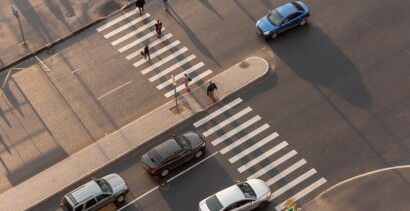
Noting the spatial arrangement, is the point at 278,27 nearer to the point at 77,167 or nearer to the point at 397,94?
the point at 397,94

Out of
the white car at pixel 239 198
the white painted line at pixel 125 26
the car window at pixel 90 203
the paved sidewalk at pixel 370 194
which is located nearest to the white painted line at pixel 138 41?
the white painted line at pixel 125 26

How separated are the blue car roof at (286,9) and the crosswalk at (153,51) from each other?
767 centimetres

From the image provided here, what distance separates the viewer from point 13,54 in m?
52.0

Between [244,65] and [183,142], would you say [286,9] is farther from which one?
[183,142]

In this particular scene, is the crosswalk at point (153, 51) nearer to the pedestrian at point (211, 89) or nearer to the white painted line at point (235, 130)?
the pedestrian at point (211, 89)

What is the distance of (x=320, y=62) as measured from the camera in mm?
50906

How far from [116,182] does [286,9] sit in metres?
20.4

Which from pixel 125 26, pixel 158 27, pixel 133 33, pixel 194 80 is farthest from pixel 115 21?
pixel 194 80

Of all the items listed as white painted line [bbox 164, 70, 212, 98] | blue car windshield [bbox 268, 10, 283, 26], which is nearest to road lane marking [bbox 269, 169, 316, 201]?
white painted line [bbox 164, 70, 212, 98]

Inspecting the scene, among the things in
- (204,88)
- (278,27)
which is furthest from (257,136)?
(278,27)

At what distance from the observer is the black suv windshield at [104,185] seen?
41.6 meters

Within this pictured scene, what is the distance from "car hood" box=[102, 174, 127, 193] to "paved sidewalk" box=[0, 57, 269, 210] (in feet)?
6.76

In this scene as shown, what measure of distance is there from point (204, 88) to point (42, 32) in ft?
46.8

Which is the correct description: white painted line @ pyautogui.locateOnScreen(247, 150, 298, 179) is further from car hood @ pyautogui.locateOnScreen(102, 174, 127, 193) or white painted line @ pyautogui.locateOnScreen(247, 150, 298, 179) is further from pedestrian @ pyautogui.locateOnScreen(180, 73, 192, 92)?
pedestrian @ pyautogui.locateOnScreen(180, 73, 192, 92)
